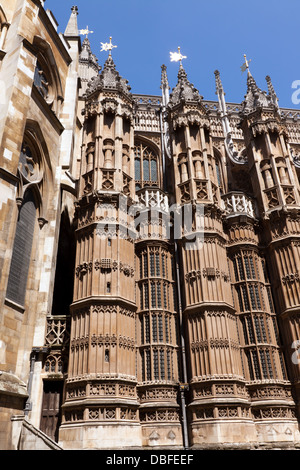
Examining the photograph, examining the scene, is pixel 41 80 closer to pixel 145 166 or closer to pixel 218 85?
pixel 145 166

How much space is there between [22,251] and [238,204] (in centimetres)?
1272

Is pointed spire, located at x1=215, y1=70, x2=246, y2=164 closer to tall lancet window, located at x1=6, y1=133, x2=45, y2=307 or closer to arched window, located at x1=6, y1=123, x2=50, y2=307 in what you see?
arched window, located at x1=6, y1=123, x2=50, y2=307

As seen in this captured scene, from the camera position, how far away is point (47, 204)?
2070 cm

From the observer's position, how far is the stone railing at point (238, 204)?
23250 millimetres

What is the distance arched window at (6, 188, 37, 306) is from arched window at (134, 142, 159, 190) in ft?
35.0

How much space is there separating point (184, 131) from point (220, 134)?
28.4 ft

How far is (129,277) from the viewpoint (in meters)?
19.3

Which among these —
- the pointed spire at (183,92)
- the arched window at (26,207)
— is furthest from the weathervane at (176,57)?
the arched window at (26,207)

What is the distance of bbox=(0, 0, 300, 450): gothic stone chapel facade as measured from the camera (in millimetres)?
16234

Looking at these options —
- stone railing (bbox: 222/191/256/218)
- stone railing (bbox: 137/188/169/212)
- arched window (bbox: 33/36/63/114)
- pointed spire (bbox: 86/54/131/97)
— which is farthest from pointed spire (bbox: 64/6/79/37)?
stone railing (bbox: 222/191/256/218)

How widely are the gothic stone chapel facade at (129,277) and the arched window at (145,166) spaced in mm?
4779

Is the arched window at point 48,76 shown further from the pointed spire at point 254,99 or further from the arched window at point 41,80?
the pointed spire at point 254,99
